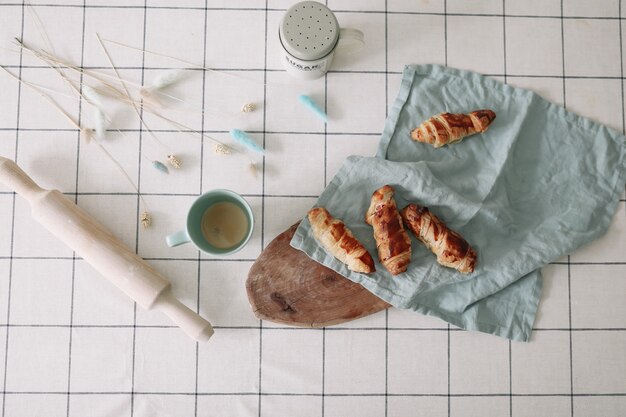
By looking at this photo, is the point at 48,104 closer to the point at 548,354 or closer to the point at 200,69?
the point at 200,69

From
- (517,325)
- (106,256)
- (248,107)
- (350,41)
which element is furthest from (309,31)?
(517,325)

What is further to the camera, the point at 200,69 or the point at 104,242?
the point at 200,69

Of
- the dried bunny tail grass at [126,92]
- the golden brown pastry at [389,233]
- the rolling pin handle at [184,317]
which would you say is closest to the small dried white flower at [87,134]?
the dried bunny tail grass at [126,92]

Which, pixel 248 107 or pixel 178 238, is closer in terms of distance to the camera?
pixel 178 238

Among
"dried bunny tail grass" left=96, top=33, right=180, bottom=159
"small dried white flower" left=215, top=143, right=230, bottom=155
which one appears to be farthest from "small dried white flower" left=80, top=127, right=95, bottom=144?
"small dried white flower" left=215, top=143, right=230, bottom=155

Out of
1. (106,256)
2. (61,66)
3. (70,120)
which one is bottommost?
(106,256)

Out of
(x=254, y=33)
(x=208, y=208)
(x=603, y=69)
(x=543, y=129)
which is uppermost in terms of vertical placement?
(x=254, y=33)

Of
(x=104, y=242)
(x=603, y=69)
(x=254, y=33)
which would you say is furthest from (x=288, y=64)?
(x=603, y=69)

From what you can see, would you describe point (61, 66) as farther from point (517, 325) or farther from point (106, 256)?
point (517, 325)
